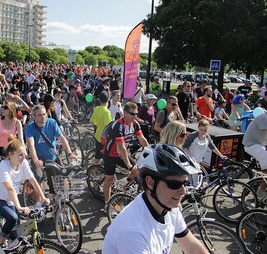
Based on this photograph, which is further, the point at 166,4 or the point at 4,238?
the point at 166,4

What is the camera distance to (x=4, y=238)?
3881mm

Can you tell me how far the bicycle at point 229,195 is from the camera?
5.21 metres

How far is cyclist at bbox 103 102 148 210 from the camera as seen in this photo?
191 inches

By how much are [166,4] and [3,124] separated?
2418 cm

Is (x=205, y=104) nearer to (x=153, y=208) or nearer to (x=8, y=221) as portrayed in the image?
(x=8, y=221)

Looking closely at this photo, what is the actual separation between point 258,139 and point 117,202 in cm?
258

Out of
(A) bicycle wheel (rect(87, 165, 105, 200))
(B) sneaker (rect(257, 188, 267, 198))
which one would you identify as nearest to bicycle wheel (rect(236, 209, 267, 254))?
(B) sneaker (rect(257, 188, 267, 198))

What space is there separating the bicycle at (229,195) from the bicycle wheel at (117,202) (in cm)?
115

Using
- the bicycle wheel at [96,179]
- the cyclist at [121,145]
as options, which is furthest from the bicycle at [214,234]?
the bicycle wheel at [96,179]

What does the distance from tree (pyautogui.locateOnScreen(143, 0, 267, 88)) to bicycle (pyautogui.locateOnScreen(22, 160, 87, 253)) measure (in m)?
20.4

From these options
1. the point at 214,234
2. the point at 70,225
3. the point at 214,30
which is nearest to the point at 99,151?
the point at 70,225

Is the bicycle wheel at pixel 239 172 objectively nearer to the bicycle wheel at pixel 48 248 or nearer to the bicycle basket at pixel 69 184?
the bicycle basket at pixel 69 184

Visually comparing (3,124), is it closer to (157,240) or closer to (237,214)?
(237,214)

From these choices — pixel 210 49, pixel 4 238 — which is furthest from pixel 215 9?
pixel 4 238
